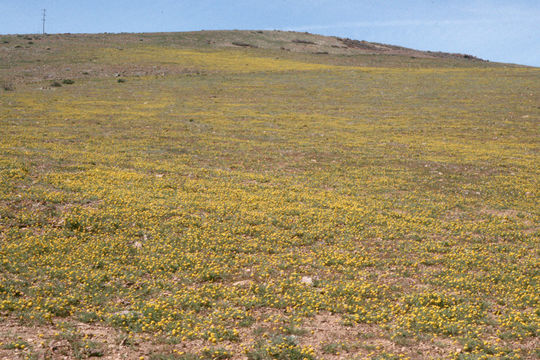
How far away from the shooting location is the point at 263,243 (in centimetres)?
1211

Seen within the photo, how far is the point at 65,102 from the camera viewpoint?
3969 cm

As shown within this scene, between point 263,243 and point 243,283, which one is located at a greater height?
point 263,243

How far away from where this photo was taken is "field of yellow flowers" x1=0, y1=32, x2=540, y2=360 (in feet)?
26.2

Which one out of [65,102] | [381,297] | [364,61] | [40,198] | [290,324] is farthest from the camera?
[364,61]

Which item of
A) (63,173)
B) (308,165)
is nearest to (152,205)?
(63,173)

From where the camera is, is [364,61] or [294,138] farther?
[364,61]

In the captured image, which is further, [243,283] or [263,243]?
[263,243]

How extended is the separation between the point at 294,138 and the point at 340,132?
4.75 meters

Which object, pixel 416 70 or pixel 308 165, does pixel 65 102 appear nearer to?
pixel 308 165

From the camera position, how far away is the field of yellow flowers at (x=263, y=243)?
8000 mm

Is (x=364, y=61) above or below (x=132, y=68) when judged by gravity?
above

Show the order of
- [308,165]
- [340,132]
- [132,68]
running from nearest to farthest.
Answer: [308,165]
[340,132]
[132,68]

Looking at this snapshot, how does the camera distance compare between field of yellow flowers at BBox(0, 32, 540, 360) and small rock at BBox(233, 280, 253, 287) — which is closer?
field of yellow flowers at BBox(0, 32, 540, 360)

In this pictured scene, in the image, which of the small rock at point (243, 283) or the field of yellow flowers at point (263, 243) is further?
the small rock at point (243, 283)
